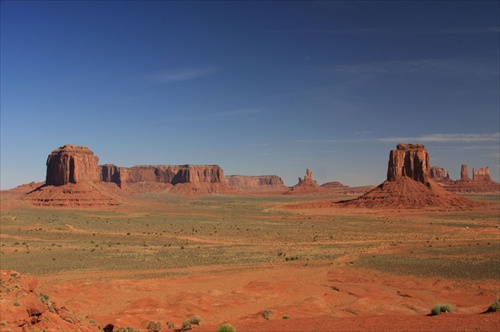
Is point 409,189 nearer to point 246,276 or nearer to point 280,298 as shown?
point 246,276

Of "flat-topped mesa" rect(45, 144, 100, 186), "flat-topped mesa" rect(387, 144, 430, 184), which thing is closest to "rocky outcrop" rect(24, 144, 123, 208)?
"flat-topped mesa" rect(45, 144, 100, 186)

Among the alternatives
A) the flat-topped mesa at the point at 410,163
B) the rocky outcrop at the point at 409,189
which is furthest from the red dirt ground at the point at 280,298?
the flat-topped mesa at the point at 410,163

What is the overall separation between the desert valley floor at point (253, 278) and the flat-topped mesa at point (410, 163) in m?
50.4

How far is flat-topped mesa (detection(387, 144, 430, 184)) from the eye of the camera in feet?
340

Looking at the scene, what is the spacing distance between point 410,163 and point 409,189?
24.8ft

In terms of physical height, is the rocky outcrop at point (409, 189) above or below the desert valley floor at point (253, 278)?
above

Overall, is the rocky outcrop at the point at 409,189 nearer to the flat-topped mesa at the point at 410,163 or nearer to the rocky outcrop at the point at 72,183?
the flat-topped mesa at the point at 410,163

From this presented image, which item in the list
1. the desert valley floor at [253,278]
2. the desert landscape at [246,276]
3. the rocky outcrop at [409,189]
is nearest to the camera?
the desert landscape at [246,276]

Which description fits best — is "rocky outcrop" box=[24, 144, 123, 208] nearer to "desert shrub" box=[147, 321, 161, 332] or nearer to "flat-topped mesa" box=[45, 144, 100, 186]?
"flat-topped mesa" box=[45, 144, 100, 186]

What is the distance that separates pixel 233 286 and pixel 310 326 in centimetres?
1056

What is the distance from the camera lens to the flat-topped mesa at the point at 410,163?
104 metres

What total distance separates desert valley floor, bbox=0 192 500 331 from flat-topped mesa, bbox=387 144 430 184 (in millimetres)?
50367

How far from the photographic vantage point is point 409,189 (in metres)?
101

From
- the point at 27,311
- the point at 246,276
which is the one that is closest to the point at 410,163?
the point at 246,276
